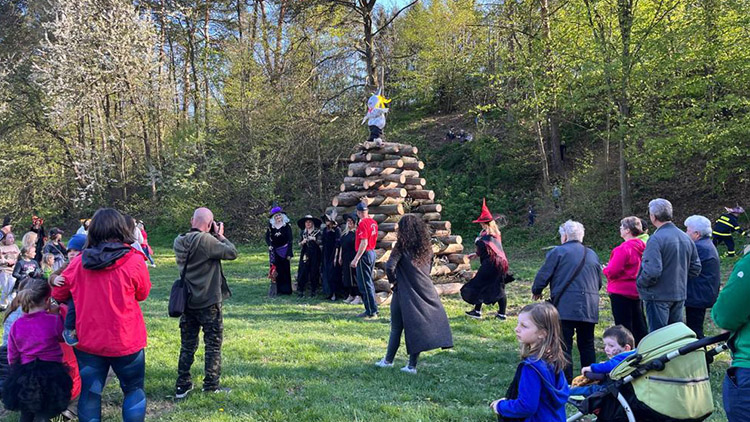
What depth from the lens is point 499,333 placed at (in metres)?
7.98

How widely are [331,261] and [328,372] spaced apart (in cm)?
501

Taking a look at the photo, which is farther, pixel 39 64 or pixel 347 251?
pixel 39 64

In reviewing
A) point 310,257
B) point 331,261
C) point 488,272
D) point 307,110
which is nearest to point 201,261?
point 488,272

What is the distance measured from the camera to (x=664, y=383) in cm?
327

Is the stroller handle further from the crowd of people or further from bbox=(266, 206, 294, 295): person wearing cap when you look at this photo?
bbox=(266, 206, 294, 295): person wearing cap

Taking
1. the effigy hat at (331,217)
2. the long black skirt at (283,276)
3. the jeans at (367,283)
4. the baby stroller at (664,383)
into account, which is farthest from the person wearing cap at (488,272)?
the baby stroller at (664,383)

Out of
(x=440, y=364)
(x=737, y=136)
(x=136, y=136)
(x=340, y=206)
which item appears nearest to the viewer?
(x=440, y=364)

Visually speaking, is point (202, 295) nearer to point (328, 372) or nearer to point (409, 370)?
point (328, 372)

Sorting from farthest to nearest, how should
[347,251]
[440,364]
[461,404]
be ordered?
[347,251]
[440,364]
[461,404]

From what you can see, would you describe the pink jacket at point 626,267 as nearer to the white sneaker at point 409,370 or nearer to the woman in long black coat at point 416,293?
the woman in long black coat at point 416,293

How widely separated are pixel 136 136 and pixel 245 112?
21.7ft

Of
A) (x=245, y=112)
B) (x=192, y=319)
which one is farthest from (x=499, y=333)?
(x=245, y=112)

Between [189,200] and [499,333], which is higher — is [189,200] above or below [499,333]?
above

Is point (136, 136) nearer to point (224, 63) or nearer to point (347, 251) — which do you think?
point (224, 63)
